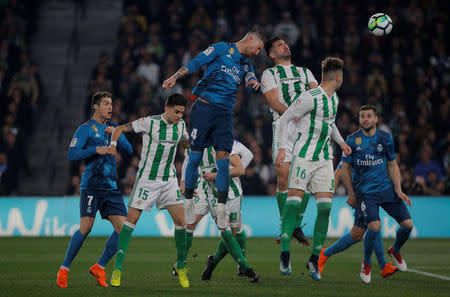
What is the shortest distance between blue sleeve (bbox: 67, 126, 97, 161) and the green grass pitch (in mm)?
1351

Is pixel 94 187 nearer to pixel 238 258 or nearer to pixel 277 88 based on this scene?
pixel 238 258

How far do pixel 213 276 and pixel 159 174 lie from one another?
1574mm

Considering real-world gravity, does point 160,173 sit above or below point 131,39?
below

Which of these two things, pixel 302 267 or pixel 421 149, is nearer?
pixel 302 267

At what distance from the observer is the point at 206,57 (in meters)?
8.15

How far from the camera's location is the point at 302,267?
10078 mm

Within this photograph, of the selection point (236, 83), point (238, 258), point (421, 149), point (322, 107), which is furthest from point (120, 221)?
point (421, 149)

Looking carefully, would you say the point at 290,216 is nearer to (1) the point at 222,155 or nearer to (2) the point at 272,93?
(1) the point at 222,155

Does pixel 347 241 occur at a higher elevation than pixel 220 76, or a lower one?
lower

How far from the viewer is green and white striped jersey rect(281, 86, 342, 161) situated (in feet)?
26.8

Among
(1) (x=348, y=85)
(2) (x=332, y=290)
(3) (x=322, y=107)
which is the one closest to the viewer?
(2) (x=332, y=290)

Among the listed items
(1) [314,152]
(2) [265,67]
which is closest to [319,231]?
(1) [314,152]

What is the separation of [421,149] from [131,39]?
24.5ft

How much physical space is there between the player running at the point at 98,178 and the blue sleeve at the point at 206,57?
1086 mm
